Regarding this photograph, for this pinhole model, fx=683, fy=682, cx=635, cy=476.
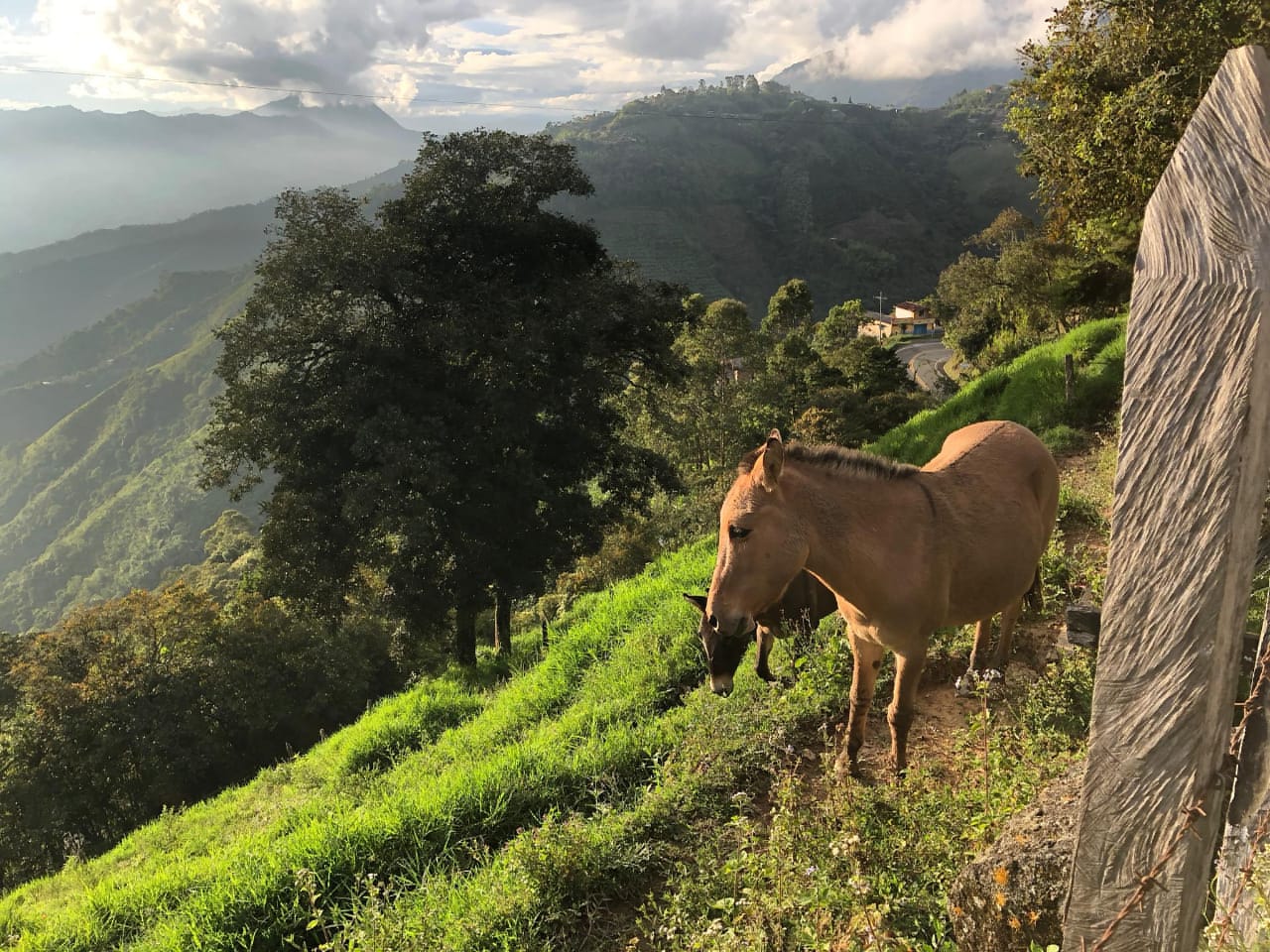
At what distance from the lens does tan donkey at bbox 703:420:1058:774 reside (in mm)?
3053

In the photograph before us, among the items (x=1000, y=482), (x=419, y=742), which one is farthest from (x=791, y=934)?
(x=419, y=742)

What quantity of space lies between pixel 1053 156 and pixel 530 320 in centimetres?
827

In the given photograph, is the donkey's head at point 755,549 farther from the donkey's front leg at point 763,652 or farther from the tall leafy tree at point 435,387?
the tall leafy tree at point 435,387

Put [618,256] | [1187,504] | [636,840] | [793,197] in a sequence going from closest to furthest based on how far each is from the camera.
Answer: [1187,504], [636,840], [618,256], [793,197]

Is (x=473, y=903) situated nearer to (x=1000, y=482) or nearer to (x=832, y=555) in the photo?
(x=832, y=555)

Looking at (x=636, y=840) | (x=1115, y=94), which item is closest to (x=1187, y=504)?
(x=636, y=840)

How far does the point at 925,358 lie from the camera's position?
5578cm

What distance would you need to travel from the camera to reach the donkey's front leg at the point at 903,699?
3.61 meters

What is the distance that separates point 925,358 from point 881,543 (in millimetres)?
57908

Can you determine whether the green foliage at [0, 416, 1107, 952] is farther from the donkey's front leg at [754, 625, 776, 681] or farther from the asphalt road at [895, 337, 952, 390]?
the asphalt road at [895, 337, 952, 390]

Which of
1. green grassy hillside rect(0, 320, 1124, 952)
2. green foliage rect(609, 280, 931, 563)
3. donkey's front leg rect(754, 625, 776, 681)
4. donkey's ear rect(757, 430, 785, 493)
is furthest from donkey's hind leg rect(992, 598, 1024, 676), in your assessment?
green foliage rect(609, 280, 931, 563)

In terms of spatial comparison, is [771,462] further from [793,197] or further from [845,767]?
[793,197]

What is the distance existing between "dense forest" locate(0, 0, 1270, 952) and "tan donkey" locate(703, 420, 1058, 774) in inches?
26.7

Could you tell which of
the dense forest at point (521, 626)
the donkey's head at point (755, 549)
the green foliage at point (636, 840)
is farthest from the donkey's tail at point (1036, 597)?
the donkey's head at point (755, 549)
